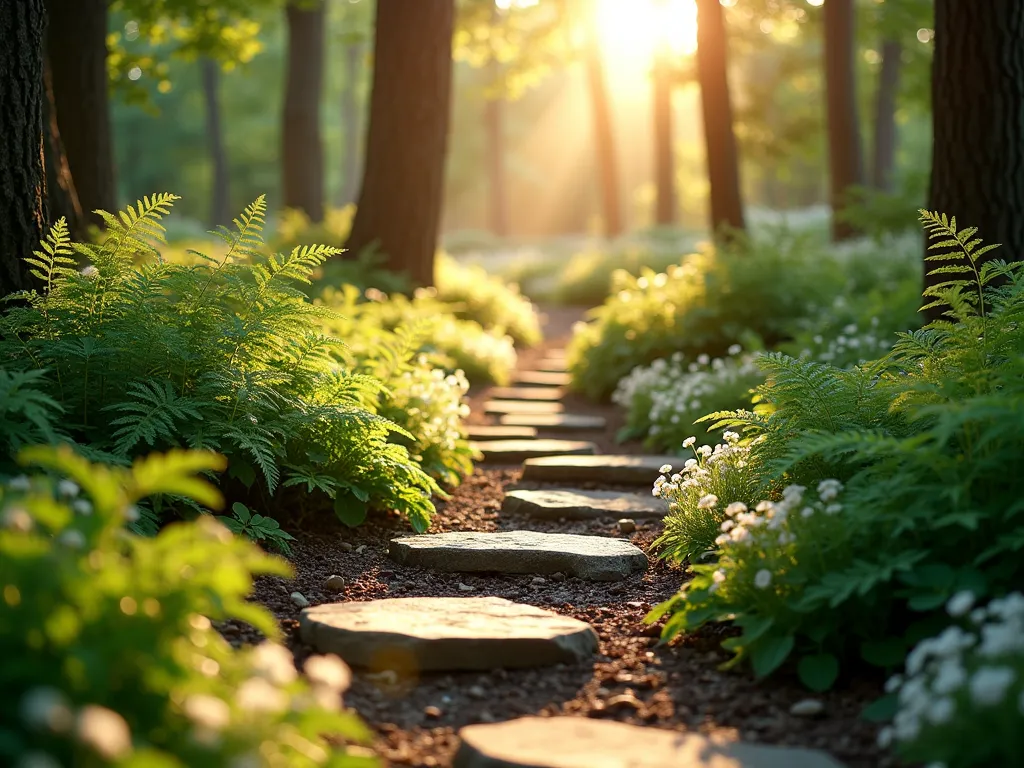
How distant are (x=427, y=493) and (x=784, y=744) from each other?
108 inches

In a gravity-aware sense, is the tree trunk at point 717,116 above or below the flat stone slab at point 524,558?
above

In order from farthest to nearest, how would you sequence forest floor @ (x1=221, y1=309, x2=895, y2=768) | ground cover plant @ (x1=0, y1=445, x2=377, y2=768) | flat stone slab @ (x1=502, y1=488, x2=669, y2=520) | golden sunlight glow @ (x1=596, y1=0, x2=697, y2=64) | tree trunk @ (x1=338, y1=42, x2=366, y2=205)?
tree trunk @ (x1=338, y1=42, x2=366, y2=205) < golden sunlight glow @ (x1=596, y1=0, x2=697, y2=64) < flat stone slab @ (x1=502, y1=488, x2=669, y2=520) < forest floor @ (x1=221, y1=309, x2=895, y2=768) < ground cover plant @ (x1=0, y1=445, x2=377, y2=768)

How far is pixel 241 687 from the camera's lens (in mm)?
2186

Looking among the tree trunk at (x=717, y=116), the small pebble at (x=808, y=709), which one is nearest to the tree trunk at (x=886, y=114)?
the tree trunk at (x=717, y=116)

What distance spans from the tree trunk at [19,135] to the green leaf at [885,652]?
378cm

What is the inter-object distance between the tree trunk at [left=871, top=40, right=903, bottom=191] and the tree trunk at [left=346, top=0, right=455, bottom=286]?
15.2 metres

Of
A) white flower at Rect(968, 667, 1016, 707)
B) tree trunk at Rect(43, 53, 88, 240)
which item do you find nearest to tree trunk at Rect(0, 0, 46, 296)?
tree trunk at Rect(43, 53, 88, 240)

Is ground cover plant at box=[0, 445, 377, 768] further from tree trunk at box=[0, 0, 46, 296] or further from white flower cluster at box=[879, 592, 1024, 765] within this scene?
tree trunk at box=[0, 0, 46, 296]

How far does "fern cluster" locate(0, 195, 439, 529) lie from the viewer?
161 inches

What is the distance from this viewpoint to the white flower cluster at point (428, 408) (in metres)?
5.70

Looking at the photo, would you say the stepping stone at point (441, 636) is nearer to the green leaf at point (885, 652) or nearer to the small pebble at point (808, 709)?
the small pebble at point (808, 709)

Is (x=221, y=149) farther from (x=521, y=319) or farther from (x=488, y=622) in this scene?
(x=488, y=622)

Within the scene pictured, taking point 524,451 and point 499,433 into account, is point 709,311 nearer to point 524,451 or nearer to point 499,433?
point 499,433

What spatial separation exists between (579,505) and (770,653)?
7.99 feet
